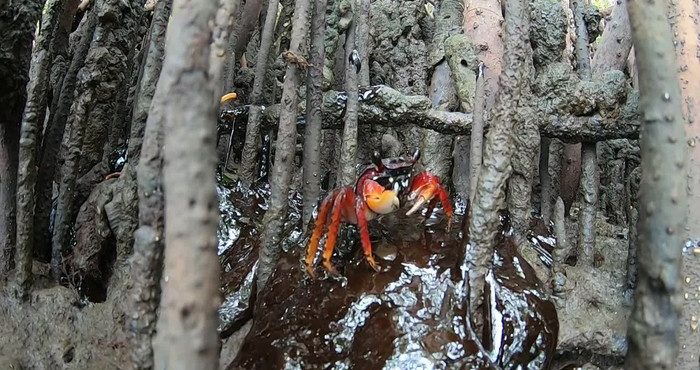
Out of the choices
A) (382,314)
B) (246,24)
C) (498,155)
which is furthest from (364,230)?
(246,24)

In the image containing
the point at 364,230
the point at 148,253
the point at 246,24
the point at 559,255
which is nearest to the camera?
the point at 148,253

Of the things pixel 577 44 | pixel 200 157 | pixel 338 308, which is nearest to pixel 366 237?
pixel 338 308

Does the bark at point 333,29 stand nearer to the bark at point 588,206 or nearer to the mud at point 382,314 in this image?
the mud at point 382,314

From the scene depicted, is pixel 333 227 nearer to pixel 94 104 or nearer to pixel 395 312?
pixel 395 312

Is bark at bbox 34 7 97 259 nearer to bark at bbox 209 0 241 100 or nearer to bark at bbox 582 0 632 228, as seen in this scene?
bark at bbox 209 0 241 100

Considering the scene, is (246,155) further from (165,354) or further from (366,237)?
(165,354)

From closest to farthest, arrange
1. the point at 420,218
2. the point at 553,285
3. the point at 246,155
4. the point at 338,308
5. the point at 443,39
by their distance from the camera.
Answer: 1. the point at 338,308
2. the point at 553,285
3. the point at 420,218
4. the point at 246,155
5. the point at 443,39
